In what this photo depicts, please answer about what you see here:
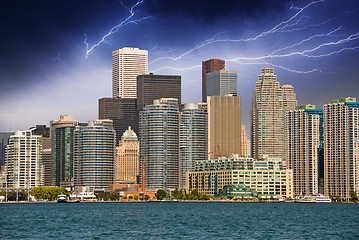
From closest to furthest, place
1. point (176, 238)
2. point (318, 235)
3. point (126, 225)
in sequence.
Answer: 1. point (176, 238)
2. point (318, 235)
3. point (126, 225)

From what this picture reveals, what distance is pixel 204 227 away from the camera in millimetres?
161875

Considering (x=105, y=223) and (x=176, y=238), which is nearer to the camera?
(x=176, y=238)

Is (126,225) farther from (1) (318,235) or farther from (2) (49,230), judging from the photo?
(1) (318,235)

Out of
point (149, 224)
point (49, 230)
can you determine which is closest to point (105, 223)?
point (149, 224)

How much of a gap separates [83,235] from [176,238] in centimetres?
1746

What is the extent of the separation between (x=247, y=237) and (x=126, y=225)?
3831 cm

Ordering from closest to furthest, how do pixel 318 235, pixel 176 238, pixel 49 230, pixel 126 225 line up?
pixel 176 238
pixel 318 235
pixel 49 230
pixel 126 225

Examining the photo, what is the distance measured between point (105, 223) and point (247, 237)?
4881cm

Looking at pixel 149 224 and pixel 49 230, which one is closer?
pixel 49 230

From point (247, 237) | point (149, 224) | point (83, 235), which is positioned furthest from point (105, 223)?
point (247, 237)

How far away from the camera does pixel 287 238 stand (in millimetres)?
134750

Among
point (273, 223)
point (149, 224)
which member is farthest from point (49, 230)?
point (273, 223)

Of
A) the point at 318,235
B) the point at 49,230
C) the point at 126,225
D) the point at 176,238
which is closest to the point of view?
the point at 176,238

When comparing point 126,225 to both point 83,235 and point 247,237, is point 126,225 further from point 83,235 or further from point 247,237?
point 247,237
